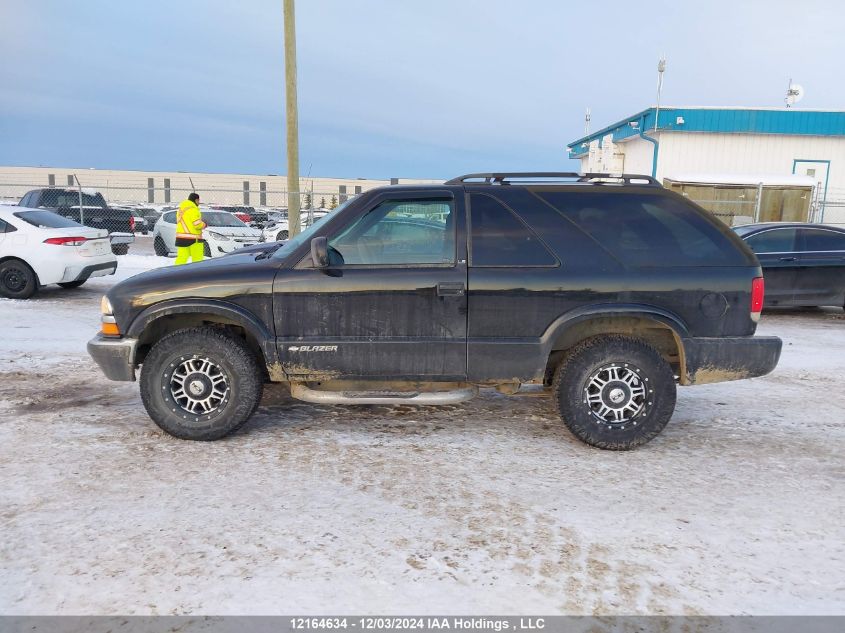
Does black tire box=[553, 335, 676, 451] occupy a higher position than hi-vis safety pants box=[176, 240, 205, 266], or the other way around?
hi-vis safety pants box=[176, 240, 205, 266]

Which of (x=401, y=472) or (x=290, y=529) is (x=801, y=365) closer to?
(x=401, y=472)

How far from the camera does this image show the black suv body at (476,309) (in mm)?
4012

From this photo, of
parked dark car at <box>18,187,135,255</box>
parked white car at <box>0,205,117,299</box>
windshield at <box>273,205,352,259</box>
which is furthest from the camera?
parked dark car at <box>18,187,135,255</box>

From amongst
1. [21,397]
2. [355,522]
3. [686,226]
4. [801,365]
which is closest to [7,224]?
[21,397]

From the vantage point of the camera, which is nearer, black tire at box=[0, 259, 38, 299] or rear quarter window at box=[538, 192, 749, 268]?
rear quarter window at box=[538, 192, 749, 268]

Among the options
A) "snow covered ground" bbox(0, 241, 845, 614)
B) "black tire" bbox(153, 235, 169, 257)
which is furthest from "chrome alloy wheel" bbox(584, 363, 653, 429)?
"black tire" bbox(153, 235, 169, 257)

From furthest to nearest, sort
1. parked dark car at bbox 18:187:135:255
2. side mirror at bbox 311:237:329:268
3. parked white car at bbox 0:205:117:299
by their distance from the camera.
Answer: parked dark car at bbox 18:187:135:255, parked white car at bbox 0:205:117:299, side mirror at bbox 311:237:329:268

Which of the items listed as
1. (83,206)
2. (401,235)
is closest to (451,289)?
(401,235)

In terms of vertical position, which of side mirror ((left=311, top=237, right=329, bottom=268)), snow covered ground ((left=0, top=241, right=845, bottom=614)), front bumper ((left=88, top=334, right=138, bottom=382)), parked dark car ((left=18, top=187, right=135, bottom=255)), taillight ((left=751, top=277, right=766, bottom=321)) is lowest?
snow covered ground ((left=0, top=241, right=845, bottom=614))

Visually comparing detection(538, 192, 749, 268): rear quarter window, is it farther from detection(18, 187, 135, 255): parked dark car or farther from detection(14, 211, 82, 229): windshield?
detection(18, 187, 135, 255): parked dark car

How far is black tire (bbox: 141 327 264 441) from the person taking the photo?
410cm

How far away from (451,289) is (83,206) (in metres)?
17.8

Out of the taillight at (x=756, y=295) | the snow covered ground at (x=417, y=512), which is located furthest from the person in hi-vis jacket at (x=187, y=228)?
the taillight at (x=756, y=295)

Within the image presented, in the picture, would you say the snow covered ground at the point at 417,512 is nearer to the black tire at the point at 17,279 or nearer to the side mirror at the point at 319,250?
the side mirror at the point at 319,250
